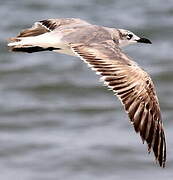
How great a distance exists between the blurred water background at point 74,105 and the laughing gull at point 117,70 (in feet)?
5.53

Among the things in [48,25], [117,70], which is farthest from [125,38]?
[117,70]

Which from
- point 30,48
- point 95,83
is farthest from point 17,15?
point 30,48

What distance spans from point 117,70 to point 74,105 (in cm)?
354

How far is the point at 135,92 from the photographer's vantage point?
534 centimetres

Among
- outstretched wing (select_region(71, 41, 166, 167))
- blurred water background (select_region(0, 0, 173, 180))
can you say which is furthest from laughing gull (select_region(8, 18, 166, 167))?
blurred water background (select_region(0, 0, 173, 180))

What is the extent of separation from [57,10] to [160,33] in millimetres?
1315

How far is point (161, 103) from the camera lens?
884cm

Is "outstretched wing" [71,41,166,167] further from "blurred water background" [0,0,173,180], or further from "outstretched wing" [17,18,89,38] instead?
"blurred water background" [0,0,173,180]

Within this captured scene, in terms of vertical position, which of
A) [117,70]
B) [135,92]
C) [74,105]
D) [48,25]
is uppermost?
[48,25]

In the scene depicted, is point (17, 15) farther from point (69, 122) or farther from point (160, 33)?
point (69, 122)

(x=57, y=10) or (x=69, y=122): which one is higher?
(x=57, y=10)

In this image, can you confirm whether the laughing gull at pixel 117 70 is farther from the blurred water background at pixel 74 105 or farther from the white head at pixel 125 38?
the blurred water background at pixel 74 105

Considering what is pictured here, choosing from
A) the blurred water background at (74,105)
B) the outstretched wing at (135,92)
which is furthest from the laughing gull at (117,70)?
the blurred water background at (74,105)

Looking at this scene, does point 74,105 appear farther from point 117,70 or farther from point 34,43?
point 117,70
